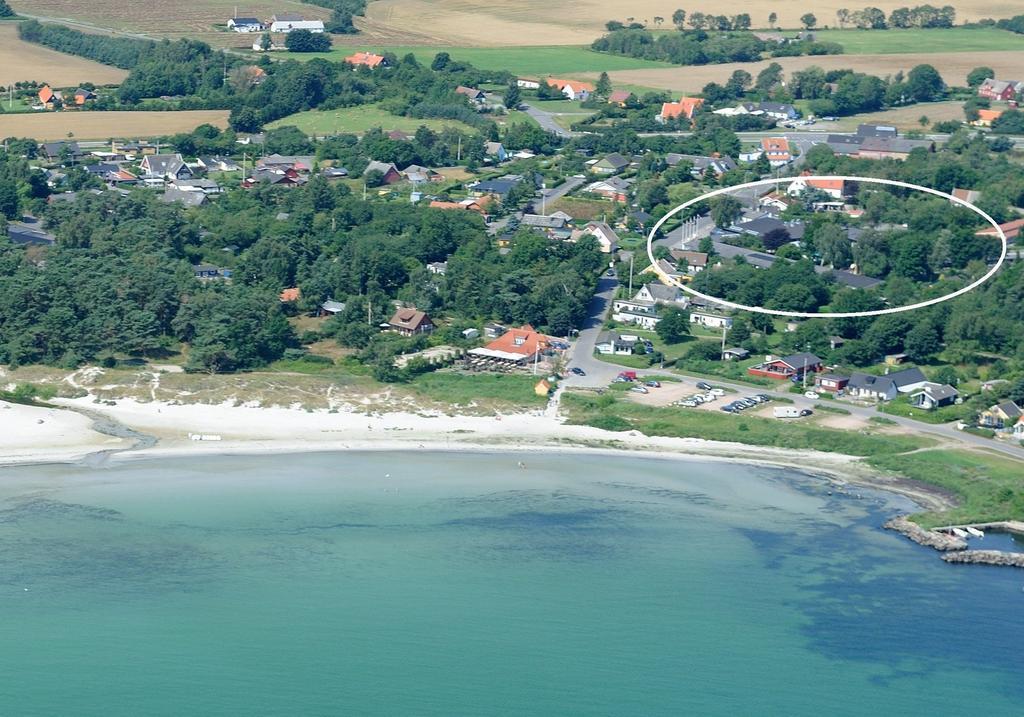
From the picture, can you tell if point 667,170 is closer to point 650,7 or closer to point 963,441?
point 963,441

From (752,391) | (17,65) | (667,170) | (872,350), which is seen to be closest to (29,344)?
(752,391)

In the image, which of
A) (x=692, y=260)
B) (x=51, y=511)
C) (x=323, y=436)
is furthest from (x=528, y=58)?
(x=51, y=511)

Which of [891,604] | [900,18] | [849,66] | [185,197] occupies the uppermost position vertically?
[900,18]

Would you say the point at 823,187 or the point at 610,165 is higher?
the point at 823,187

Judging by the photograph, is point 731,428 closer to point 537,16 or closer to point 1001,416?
point 1001,416

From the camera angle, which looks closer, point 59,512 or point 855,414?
point 59,512

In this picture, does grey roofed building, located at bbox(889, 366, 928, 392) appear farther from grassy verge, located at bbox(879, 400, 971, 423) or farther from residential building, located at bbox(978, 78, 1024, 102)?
residential building, located at bbox(978, 78, 1024, 102)

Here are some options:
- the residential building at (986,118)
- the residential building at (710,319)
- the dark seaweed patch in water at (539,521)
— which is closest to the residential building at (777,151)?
the residential building at (986,118)
